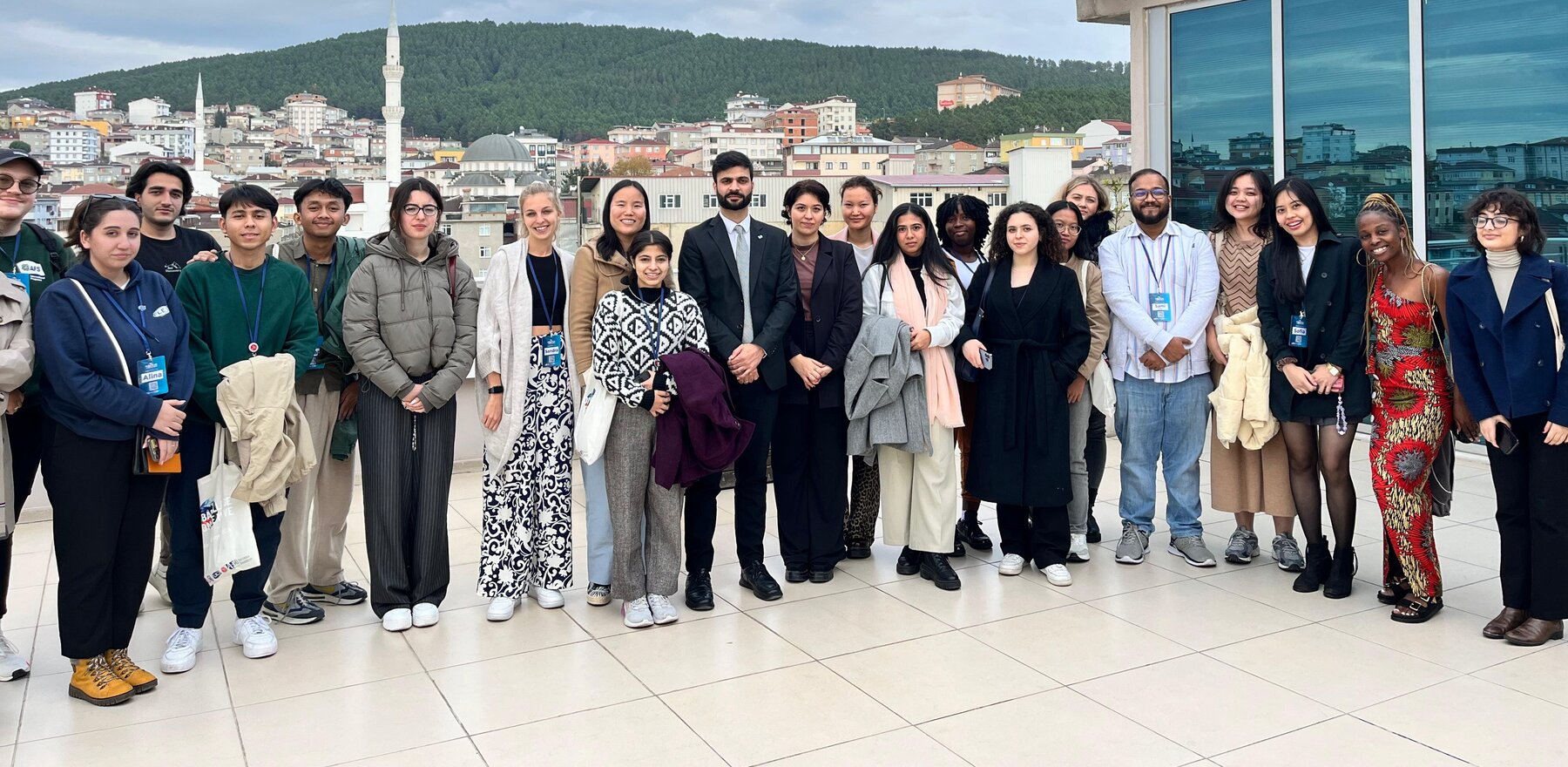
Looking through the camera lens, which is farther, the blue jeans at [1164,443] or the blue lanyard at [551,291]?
the blue jeans at [1164,443]

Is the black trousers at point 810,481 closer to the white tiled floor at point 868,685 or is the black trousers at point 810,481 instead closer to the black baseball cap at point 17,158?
the white tiled floor at point 868,685

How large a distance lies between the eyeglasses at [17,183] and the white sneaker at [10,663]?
4.26 feet

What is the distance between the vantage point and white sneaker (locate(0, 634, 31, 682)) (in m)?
3.17

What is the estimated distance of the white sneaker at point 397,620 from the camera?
3.58 m

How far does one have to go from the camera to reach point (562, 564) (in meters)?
3.87

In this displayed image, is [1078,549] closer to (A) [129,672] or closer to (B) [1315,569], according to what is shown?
(B) [1315,569]

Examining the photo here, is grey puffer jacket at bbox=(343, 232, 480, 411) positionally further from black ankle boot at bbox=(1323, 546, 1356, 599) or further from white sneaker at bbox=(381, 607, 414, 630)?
black ankle boot at bbox=(1323, 546, 1356, 599)

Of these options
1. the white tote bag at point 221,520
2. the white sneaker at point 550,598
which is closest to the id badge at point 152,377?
the white tote bag at point 221,520

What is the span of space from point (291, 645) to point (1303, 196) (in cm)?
359

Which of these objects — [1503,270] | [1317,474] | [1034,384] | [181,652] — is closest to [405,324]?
[181,652]

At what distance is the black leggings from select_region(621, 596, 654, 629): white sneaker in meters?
2.27

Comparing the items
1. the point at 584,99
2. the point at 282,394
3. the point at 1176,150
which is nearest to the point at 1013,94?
the point at 584,99

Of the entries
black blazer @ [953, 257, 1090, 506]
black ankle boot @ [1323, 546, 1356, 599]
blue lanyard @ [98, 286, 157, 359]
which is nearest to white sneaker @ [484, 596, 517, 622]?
blue lanyard @ [98, 286, 157, 359]

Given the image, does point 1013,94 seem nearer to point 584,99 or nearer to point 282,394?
point 584,99
